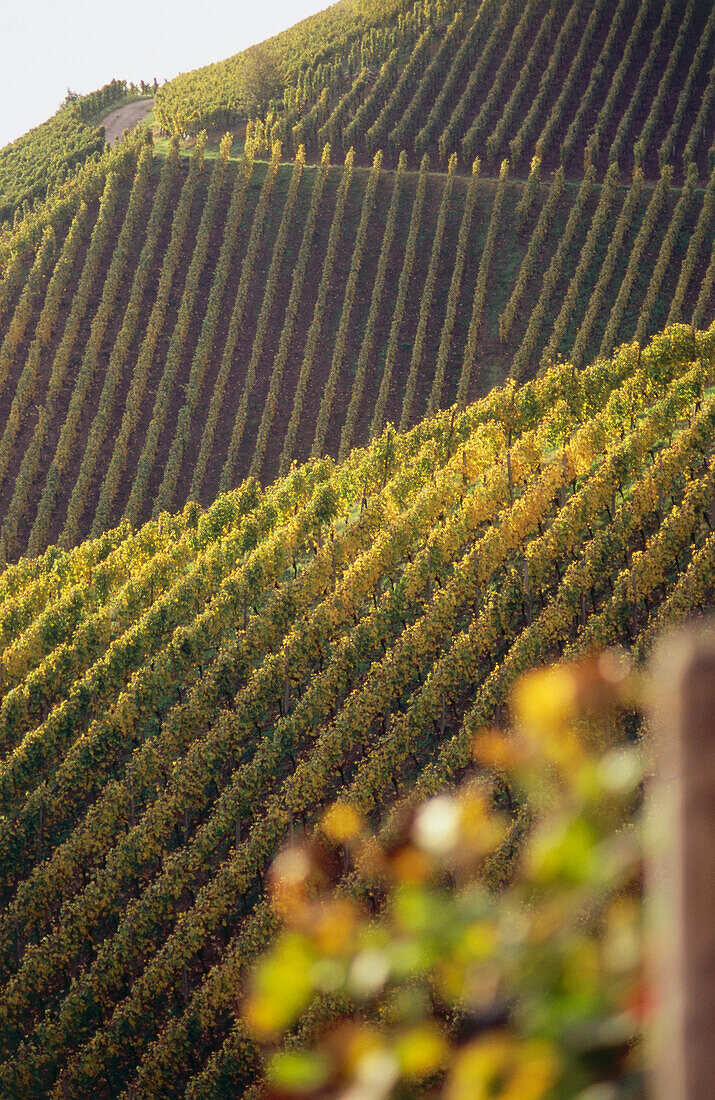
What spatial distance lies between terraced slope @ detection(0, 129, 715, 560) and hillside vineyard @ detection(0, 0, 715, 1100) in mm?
229

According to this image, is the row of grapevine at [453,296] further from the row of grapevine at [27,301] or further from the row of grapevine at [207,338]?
the row of grapevine at [27,301]

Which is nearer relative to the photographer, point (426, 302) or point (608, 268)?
point (426, 302)

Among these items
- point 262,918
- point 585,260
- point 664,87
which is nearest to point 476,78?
point 664,87

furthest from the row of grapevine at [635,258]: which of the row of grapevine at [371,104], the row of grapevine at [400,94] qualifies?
the row of grapevine at [371,104]

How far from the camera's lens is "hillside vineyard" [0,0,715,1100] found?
71.3 feet

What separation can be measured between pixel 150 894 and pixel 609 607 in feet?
40.1

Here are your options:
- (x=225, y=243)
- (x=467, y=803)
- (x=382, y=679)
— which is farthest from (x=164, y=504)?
(x=467, y=803)

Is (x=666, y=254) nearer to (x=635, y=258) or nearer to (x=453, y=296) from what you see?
(x=635, y=258)

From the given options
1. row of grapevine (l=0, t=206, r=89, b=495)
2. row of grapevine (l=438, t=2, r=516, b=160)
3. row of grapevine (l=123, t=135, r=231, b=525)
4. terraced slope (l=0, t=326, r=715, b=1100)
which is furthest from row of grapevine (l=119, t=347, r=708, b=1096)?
row of grapevine (l=438, t=2, r=516, b=160)

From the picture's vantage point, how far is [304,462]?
151 ft

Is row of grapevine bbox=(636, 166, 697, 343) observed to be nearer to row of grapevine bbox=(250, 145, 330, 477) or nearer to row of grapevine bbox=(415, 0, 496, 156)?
row of grapevine bbox=(415, 0, 496, 156)

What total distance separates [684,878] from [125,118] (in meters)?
92.0

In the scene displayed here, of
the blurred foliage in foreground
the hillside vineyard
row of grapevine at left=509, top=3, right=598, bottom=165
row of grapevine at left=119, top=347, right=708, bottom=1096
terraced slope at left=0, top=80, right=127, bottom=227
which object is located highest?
row of grapevine at left=509, top=3, right=598, bottom=165

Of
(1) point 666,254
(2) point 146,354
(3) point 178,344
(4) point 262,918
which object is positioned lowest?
(4) point 262,918
